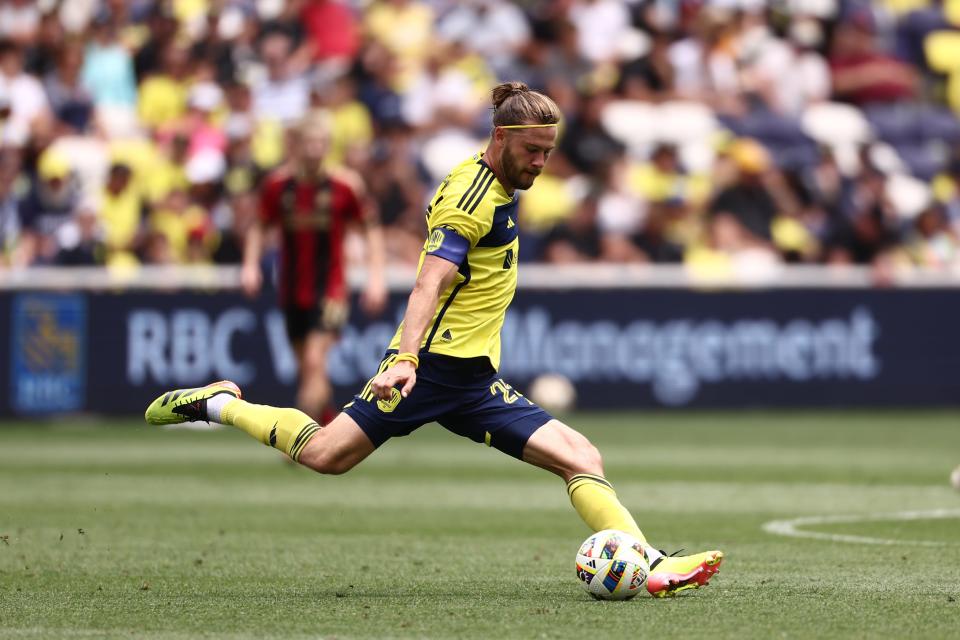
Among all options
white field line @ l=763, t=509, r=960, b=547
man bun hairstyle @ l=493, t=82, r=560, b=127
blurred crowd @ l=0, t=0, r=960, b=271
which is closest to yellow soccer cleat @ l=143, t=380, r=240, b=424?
man bun hairstyle @ l=493, t=82, r=560, b=127

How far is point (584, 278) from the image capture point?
1989 centimetres

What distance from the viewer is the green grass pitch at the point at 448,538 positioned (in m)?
6.62

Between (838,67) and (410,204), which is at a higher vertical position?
(838,67)

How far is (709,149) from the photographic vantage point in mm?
22188

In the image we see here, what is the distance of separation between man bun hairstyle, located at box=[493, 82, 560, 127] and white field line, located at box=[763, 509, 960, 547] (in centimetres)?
325

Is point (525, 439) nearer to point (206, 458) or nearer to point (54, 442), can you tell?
point (206, 458)

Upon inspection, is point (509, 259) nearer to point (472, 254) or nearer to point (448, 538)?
point (472, 254)

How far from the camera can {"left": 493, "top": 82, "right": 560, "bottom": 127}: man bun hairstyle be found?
722cm

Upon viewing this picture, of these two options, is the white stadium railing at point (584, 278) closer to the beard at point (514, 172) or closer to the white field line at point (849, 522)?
the white field line at point (849, 522)

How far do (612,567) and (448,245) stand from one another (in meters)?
1.42

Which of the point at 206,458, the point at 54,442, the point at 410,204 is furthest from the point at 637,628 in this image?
the point at 410,204

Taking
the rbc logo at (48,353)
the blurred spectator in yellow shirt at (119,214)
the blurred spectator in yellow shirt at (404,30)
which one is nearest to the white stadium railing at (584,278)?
→ the rbc logo at (48,353)

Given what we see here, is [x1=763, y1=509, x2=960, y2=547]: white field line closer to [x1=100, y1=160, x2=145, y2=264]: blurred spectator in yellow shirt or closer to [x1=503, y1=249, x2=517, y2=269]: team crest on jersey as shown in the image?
[x1=503, y1=249, x2=517, y2=269]: team crest on jersey

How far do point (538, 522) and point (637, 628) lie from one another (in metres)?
4.15
